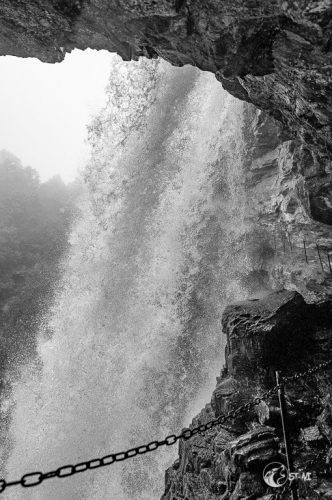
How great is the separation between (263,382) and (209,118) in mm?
16897

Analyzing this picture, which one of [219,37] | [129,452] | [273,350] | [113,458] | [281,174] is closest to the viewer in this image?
[113,458]

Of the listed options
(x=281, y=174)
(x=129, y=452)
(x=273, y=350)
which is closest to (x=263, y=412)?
(x=273, y=350)

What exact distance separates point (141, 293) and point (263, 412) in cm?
1302

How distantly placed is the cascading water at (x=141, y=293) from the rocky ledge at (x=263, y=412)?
21.0 feet

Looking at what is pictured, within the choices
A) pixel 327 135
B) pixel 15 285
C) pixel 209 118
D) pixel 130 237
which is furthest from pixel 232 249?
pixel 15 285

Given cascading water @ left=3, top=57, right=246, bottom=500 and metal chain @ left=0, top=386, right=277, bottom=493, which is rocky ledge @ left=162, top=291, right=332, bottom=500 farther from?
cascading water @ left=3, top=57, right=246, bottom=500

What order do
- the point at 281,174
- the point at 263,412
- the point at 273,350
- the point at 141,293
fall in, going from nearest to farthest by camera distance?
the point at 263,412, the point at 273,350, the point at 281,174, the point at 141,293

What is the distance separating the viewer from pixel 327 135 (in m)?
8.11

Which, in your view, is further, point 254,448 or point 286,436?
point 254,448

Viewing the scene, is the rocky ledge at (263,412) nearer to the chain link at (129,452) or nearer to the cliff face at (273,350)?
the cliff face at (273,350)

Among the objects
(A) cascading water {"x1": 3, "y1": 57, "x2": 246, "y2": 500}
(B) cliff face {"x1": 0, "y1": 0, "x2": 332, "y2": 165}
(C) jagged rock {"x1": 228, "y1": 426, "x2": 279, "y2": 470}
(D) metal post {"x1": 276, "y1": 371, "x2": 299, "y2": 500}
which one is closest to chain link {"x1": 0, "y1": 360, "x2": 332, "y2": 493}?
(D) metal post {"x1": 276, "y1": 371, "x2": 299, "y2": 500}

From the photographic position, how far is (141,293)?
70.4 feet

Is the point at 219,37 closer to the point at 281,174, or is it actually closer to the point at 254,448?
the point at 254,448

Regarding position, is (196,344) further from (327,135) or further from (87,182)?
(87,182)
